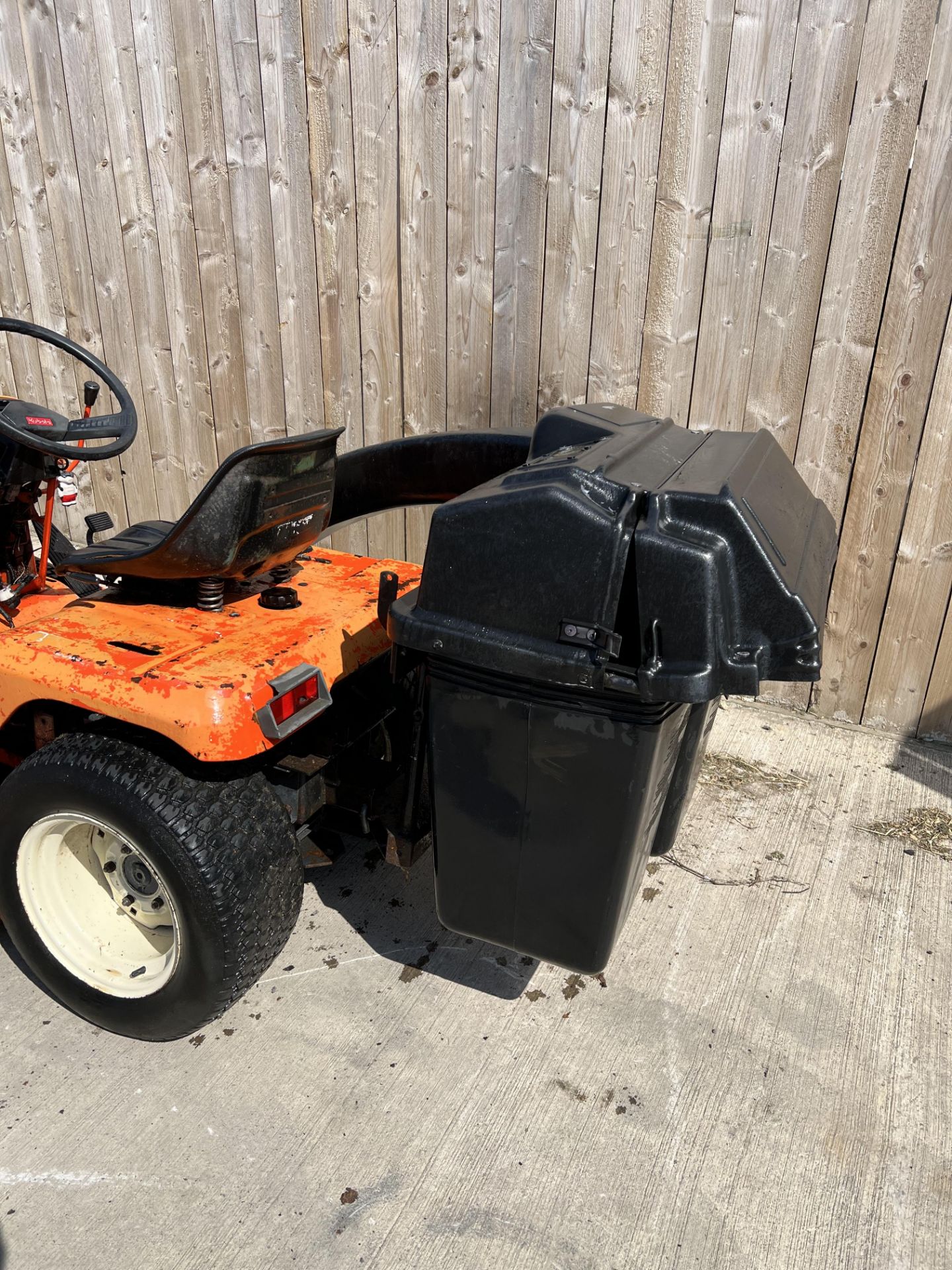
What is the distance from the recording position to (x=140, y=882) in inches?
77.7

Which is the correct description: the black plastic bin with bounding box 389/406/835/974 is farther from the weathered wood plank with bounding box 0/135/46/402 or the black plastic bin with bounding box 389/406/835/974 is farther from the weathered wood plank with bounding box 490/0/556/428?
the weathered wood plank with bounding box 0/135/46/402

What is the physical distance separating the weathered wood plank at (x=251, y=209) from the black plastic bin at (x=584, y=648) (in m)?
2.37

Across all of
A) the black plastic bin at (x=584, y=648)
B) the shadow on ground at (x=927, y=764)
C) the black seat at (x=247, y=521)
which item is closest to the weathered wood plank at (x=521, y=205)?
the black seat at (x=247, y=521)

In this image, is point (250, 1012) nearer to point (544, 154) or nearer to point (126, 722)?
point (126, 722)

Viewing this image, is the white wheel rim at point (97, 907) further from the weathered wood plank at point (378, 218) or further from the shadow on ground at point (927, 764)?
the shadow on ground at point (927, 764)

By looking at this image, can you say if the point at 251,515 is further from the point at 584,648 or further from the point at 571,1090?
the point at 571,1090

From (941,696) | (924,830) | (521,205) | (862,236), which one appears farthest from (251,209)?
(924,830)

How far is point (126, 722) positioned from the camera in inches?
74.0

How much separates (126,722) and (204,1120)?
842 millimetres

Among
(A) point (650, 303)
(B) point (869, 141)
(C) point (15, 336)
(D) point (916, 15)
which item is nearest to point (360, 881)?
(A) point (650, 303)

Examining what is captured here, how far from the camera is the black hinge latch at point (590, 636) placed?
1447 mm

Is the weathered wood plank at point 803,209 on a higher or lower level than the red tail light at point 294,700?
higher

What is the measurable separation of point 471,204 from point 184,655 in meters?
2.23

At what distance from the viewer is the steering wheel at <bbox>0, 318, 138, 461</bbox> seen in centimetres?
197
